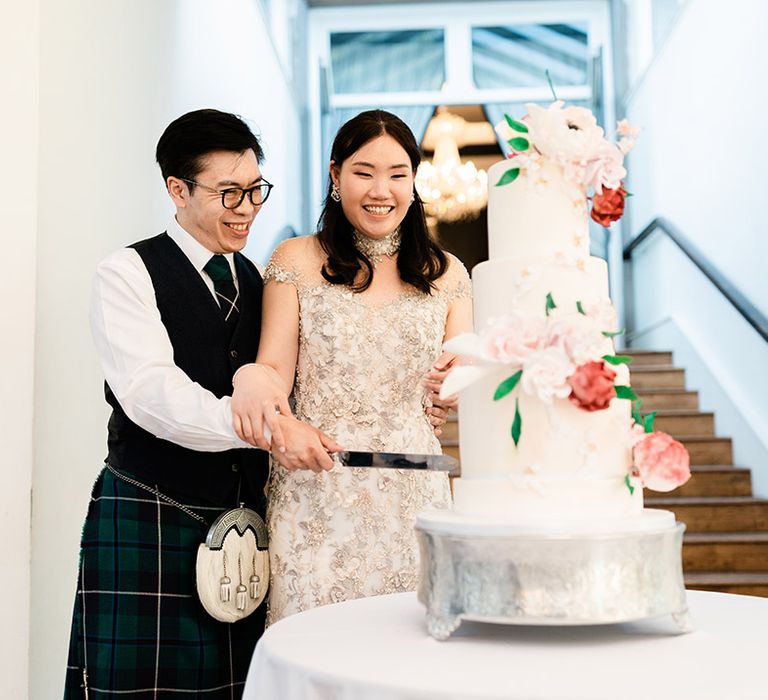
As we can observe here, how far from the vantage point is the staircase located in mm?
4254

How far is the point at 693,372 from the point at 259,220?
297cm

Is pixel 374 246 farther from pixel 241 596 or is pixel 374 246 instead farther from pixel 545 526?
pixel 545 526

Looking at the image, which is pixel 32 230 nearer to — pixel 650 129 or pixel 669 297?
pixel 669 297

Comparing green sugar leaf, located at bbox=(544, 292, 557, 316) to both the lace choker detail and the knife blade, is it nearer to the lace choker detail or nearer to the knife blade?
the knife blade

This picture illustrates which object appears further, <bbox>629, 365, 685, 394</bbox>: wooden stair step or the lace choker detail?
Result: <bbox>629, 365, 685, 394</bbox>: wooden stair step

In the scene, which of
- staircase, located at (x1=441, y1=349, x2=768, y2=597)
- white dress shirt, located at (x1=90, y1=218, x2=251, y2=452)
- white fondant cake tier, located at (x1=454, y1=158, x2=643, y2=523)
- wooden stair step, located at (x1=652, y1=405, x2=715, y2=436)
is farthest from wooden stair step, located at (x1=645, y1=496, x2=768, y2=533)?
white fondant cake tier, located at (x1=454, y1=158, x2=643, y2=523)

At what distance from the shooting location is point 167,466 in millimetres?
1999

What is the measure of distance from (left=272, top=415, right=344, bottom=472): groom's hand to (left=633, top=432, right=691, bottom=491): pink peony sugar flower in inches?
24.6

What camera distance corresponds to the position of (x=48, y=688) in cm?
254

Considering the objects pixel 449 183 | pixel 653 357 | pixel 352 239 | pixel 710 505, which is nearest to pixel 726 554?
pixel 710 505

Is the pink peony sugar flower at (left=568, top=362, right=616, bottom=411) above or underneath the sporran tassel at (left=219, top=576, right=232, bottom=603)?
above

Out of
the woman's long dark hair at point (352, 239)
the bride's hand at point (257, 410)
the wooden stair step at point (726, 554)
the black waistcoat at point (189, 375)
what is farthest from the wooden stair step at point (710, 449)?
the bride's hand at point (257, 410)

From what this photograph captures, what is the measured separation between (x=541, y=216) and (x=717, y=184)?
4722 mm

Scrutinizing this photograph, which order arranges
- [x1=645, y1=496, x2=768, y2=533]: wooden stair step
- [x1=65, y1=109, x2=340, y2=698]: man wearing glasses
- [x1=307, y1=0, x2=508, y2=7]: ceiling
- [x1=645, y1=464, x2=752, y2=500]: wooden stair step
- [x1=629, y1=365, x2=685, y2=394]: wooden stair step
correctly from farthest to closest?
[x1=307, y1=0, x2=508, y2=7]: ceiling < [x1=629, y1=365, x2=685, y2=394]: wooden stair step < [x1=645, y1=464, x2=752, y2=500]: wooden stair step < [x1=645, y1=496, x2=768, y2=533]: wooden stair step < [x1=65, y1=109, x2=340, y2=698]: man wearing glasses
